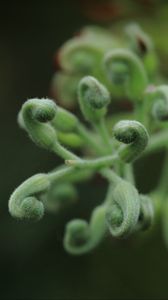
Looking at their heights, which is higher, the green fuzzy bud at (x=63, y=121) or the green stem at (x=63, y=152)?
the green fuzzy bud at (x=63, y=121)

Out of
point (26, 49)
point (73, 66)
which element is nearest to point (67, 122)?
point (73, 66)

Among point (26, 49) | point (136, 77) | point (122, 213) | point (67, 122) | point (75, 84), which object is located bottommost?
point (122, 213)

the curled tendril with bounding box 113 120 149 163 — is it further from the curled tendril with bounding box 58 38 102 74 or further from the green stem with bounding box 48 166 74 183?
the curled tendril with bounding box 58 38 102 74

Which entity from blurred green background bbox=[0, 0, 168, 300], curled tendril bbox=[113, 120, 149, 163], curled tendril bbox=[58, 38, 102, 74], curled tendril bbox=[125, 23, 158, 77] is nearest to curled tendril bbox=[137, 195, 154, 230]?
curled tendril bbox=[113, 120, 149, 163]

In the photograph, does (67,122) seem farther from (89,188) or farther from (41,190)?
(89,188)

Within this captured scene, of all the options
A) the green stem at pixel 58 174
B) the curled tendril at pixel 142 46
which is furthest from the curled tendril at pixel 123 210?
the curled tendril at pixel 142 46

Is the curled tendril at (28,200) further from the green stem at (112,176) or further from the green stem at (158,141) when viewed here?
the green stem at (158,141)
